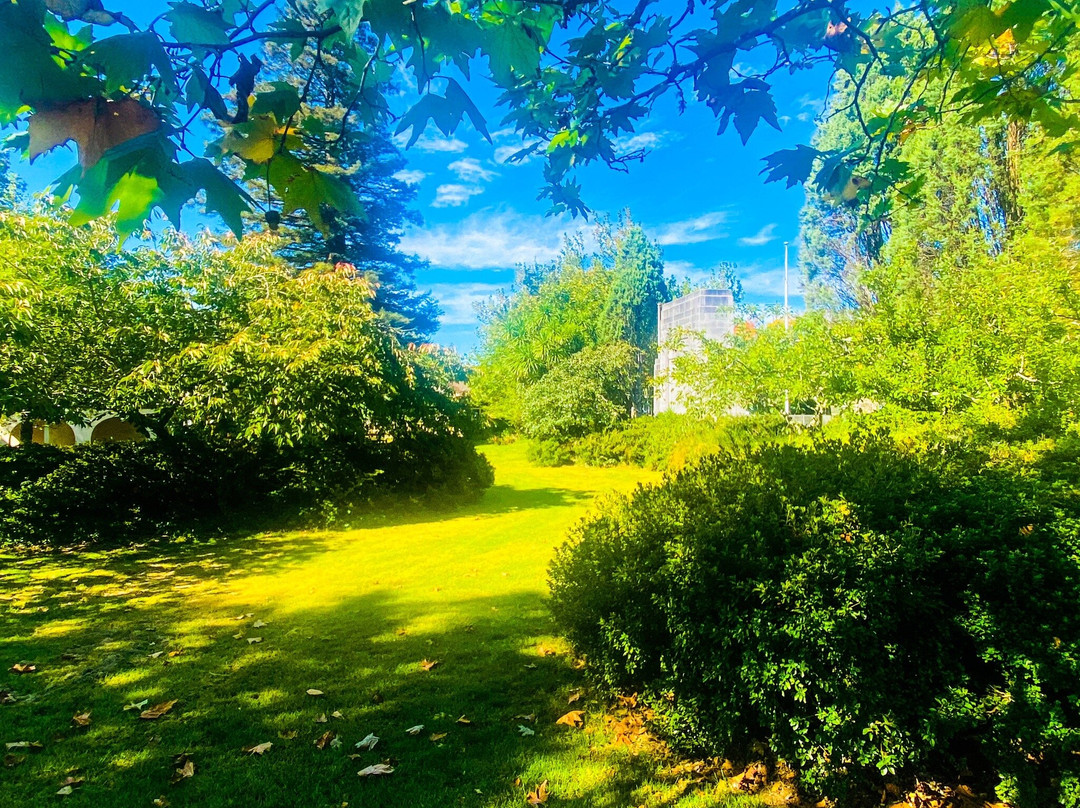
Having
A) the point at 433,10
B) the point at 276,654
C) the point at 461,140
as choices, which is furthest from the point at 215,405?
the point at 433,10

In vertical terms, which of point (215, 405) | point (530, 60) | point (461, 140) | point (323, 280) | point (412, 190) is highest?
point (412, 190)

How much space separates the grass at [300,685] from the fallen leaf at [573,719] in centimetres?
5

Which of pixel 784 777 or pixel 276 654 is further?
pixel 276 654

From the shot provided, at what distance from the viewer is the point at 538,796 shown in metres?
2.42

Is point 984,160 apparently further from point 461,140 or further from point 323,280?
point 461,140

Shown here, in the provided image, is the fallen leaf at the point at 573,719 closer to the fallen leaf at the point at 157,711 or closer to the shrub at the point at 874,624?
the shrub at the point at 874,624

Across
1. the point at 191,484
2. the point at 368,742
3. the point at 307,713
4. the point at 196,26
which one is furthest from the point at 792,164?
the point at 191,484

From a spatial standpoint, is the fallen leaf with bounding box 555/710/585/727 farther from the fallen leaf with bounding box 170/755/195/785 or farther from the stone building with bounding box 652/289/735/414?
the stone building with bounding box 652/289/735/414

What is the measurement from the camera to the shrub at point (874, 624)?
7.02ft

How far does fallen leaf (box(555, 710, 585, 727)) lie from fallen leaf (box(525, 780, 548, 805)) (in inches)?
23.3

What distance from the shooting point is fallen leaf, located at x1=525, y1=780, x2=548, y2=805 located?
2389 mm

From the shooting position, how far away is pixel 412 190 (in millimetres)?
20062

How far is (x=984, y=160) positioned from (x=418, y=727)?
18259 millimetres

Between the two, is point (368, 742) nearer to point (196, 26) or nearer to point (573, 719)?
point (573, 719)
